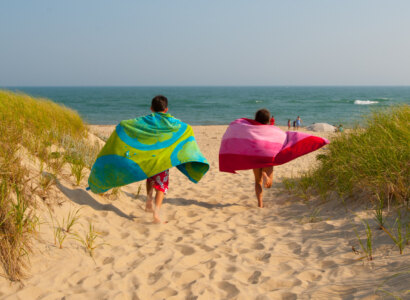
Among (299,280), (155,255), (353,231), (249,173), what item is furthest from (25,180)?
(249,173)

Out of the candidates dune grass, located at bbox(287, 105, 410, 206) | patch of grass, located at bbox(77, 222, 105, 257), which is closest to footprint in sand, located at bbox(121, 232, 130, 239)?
patch of grass, located at bbox(77, 222, 105, 257)

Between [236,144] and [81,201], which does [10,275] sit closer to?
[81,201]

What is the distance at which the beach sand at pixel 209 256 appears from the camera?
301 centimetres

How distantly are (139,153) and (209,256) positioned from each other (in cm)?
196

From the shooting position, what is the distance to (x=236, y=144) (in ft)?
19.2

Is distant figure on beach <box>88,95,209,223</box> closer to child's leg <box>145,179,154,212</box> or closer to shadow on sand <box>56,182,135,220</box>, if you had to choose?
child's leg <box>145,179,154,212</box>

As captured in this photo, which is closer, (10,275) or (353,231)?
(10,275)

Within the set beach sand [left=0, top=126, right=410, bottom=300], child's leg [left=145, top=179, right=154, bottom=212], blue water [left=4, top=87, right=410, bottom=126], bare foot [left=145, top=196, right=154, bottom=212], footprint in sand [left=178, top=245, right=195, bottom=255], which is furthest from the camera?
blue water [left=4, top=87, right=410, bottom=126]

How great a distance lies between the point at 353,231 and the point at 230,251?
1504 millimetres

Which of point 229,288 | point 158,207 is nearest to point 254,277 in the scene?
point 229,288

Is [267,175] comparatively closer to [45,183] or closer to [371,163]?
[371,163]

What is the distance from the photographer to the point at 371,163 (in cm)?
501

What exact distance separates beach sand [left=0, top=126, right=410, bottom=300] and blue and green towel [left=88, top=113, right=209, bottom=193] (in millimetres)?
498

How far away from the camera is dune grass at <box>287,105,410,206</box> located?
4.57 m
